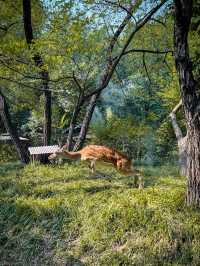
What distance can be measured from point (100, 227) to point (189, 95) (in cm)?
208

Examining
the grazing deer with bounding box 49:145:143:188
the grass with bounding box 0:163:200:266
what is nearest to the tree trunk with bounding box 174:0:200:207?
the grass with bounding box 0:163:200:266

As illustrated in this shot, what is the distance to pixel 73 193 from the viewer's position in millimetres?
6062

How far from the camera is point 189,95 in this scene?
5.02 m

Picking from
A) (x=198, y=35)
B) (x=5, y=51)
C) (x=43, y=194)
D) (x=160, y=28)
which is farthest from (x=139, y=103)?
(x=43, y=194)

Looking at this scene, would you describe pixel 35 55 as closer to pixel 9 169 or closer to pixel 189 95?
pixel 9 169

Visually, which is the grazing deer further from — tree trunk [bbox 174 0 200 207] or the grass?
tree trunk [bbox 174 0 200 207]

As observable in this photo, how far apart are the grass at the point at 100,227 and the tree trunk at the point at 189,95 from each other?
51 cm

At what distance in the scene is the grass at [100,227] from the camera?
15.6 ft

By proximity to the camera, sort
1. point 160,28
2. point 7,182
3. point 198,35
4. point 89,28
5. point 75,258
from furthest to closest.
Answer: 1. point 160,28
2. point 89,28
3. point 198,35
4. point 7,182
5. point 75,258

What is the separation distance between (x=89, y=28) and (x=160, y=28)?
2016 mm

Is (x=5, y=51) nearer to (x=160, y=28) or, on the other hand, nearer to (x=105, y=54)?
(x=105, y=54)

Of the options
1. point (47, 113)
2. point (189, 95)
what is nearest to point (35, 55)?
point (47, 113)

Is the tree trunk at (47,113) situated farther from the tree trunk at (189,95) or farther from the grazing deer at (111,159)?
the tree trunk at (189,95)

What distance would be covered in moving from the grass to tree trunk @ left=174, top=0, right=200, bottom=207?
51cm
